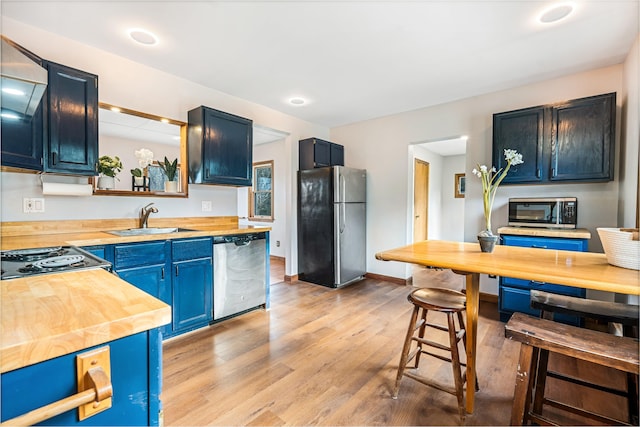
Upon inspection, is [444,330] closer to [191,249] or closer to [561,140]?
[191,249]

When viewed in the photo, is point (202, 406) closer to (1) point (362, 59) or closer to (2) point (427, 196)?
(1) point (362, 59)

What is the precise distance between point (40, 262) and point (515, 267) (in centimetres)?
218

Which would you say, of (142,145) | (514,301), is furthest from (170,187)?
(514,301)

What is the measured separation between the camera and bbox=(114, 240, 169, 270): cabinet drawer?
2.11 metres

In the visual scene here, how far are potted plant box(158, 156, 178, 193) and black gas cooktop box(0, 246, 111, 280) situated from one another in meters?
1.37

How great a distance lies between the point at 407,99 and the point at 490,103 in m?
0.97

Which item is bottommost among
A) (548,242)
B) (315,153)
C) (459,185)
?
(548,242)

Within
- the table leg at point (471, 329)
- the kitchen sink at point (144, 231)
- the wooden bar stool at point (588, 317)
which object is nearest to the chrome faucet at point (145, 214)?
the kitchen sink at point (144, 231)

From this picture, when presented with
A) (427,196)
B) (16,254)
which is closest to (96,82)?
(16,254)

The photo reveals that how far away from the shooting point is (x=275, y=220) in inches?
239

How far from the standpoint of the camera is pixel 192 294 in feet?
8.38

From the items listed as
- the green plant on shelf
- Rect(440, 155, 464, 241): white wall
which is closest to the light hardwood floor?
the green plant on shelf

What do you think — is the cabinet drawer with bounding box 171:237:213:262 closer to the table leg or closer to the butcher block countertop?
the butcher block countertop

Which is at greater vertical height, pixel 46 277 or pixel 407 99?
pixel 407 99
